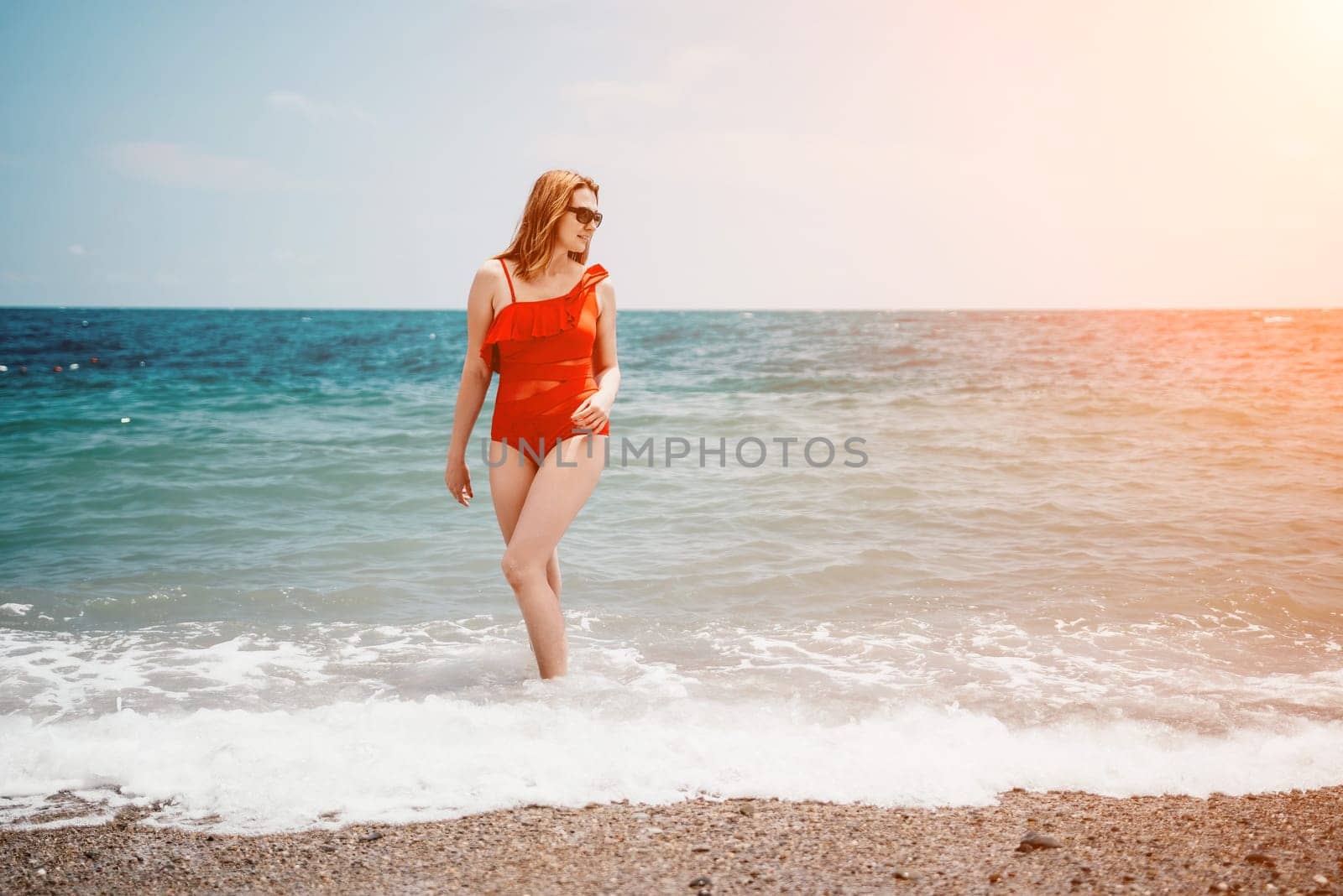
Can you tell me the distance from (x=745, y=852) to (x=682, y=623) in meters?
2.73

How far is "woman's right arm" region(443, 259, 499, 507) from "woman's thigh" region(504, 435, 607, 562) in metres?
0.27

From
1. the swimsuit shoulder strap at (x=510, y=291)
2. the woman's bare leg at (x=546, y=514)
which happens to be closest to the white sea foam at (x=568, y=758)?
the woman's bare leg at (x=546, y=514)

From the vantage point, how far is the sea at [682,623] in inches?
132

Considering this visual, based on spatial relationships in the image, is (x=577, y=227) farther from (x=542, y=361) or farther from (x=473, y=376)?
(x=473, y=376)

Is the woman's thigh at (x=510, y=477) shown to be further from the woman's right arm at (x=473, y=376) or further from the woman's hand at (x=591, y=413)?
the woman's hand at (x=591, y=413)

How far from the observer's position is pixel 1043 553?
691 centimetres

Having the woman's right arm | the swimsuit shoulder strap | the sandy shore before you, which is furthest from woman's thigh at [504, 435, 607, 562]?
the sandy shore

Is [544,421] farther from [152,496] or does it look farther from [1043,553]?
[152,496]

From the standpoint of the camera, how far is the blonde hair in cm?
365

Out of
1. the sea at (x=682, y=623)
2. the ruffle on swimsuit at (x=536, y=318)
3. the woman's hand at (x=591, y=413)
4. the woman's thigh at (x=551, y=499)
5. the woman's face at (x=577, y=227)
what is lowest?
the sea at (x=682, y=623)

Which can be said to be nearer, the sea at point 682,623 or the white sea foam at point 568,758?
the white sea foam at point 568,758

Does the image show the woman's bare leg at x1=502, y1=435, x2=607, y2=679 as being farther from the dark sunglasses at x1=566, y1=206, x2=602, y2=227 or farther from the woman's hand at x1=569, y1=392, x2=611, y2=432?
the dark sunglasses at x1=566, y1=206, x2=602, y2=227

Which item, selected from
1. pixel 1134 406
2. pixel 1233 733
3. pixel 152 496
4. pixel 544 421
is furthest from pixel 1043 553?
pixel 1134 406

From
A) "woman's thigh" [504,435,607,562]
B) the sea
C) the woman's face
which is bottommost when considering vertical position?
the sea
